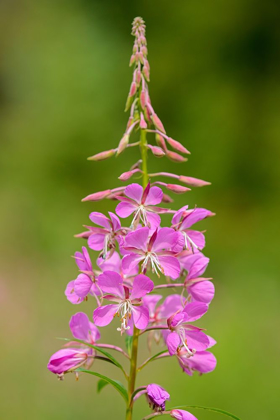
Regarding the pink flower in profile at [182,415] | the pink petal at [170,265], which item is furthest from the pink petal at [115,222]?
the pink flower in profile at [182,415]

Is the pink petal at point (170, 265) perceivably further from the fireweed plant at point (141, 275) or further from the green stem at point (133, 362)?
the green stem at point (133, 362)

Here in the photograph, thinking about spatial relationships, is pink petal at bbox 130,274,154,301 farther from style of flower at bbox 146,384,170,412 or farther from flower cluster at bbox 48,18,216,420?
style of flower at bbox 146,384,170,412

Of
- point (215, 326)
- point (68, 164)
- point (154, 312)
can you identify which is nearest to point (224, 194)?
point (68, 164)

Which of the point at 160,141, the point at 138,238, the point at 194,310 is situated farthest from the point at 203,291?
the point at 160,141

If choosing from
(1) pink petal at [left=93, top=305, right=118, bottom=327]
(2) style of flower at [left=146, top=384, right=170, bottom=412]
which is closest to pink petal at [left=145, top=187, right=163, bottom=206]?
(1) pink petal at [left=93, top=305, right=118, bottom=327]

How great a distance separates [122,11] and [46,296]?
11.1 ft

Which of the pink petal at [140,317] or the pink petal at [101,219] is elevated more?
the pink petal at [101,219]

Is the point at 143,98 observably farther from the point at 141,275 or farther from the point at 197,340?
the point at 197,340

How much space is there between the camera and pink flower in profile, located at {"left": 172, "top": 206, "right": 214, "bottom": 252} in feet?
3.28

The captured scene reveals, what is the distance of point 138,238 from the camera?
0.94 metres

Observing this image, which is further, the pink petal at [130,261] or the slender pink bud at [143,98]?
the slender pink bud at [143,98]

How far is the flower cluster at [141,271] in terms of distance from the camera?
94cm

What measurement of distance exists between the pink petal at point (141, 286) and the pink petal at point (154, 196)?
150mm

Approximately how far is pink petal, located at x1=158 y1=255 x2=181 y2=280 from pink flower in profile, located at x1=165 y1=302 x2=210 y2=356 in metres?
0.06
